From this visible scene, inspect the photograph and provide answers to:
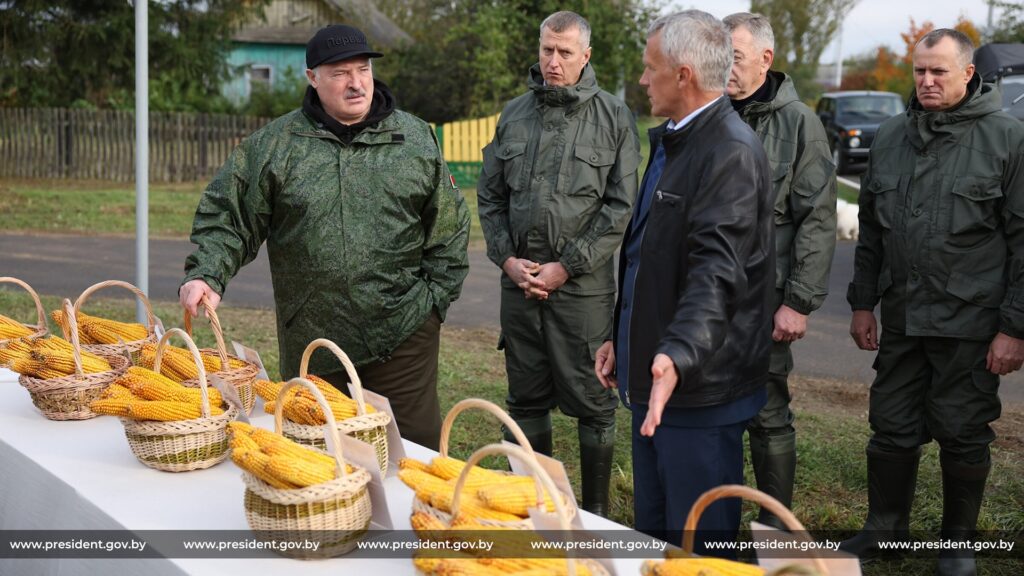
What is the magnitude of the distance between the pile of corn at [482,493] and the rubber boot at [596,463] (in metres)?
2.15

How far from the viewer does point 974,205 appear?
3795 millimetres

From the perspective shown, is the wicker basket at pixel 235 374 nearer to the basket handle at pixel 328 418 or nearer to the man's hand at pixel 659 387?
the basket handle at pixel 328 418

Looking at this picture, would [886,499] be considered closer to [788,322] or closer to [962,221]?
[788,322]

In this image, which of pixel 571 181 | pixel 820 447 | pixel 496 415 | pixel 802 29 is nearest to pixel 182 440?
pixel 496 415

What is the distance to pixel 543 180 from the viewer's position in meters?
4.48

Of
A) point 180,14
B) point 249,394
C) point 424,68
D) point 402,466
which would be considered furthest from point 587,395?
point 424,68


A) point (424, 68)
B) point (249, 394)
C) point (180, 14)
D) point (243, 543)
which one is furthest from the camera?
point (424, 68)

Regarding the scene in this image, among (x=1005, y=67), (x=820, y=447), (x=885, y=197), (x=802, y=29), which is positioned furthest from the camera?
(x=802, y=29)

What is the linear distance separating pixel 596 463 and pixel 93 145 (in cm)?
1670

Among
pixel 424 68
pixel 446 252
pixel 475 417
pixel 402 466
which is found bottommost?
pixel 475 417

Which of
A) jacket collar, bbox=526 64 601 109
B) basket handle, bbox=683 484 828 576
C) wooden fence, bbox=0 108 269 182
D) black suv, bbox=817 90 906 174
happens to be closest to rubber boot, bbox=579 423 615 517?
jacket collar, bbox=526 64 601 109

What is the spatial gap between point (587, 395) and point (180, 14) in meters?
15.4

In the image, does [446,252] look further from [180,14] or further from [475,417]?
[180,14]

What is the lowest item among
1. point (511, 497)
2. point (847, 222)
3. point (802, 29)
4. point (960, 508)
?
point (960, 508)
